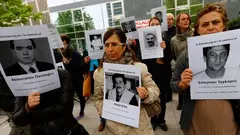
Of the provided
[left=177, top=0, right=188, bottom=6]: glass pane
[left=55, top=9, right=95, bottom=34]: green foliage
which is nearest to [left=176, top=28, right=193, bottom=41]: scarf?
[left=177, top=0, right=188, bottom=6]: glass pane

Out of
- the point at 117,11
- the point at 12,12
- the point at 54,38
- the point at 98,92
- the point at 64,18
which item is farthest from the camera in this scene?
the point at 64,18

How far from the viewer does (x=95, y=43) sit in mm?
2799

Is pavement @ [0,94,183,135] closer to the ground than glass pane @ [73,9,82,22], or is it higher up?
closer to the ground

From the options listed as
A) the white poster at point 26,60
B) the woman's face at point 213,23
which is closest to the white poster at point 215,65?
the woman's face at point 213,23

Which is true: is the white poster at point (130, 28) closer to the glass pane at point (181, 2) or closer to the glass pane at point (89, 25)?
the glass pane at point (181, 2)

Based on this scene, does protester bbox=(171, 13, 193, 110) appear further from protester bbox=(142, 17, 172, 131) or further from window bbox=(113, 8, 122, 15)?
window bbox=(113, 8, 122, 15)

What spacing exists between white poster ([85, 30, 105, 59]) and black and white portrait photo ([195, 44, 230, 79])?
190 cm

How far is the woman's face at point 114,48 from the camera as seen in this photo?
4.48 feet

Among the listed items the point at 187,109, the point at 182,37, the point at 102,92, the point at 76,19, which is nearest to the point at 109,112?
the point at 102,92

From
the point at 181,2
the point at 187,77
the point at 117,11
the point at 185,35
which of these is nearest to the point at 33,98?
the point at 187,77

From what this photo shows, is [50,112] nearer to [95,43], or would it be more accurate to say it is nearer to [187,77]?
[187,77]

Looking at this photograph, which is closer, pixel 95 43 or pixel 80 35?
pixel 95 43

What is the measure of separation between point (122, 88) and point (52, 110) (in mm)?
541

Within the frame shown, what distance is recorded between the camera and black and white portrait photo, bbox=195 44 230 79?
1.05m
